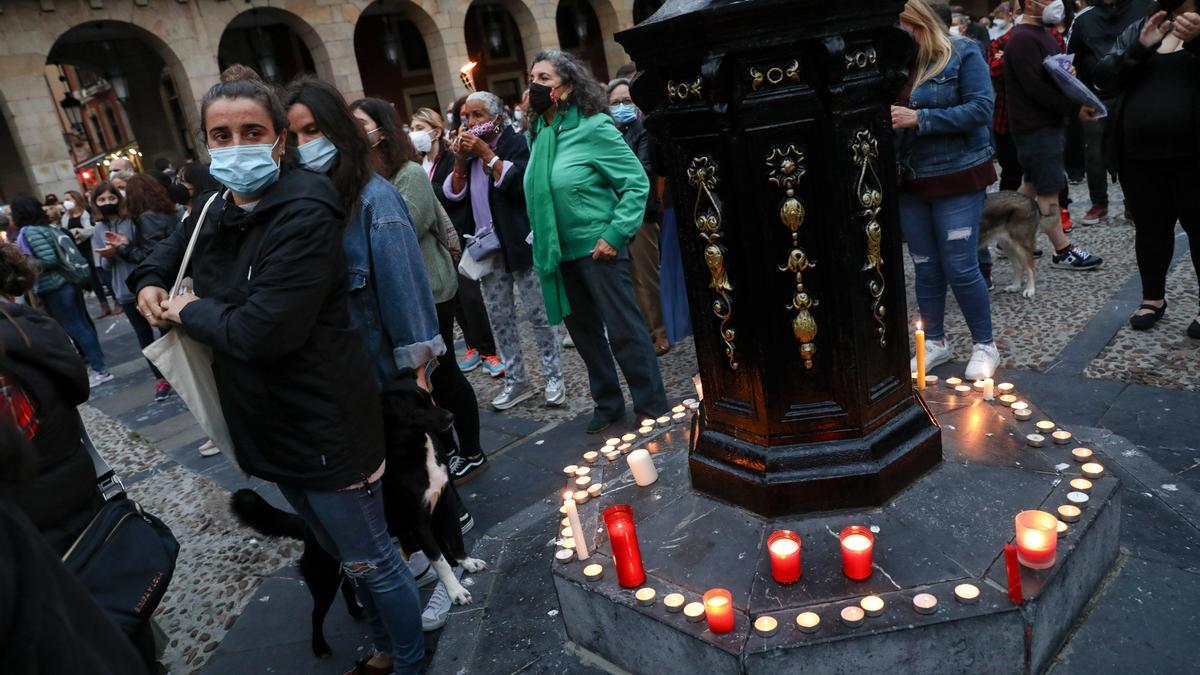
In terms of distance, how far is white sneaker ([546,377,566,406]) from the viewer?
505 centimetres

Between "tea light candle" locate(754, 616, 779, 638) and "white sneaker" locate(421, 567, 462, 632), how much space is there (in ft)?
4.23

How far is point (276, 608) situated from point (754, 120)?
2.85 metres

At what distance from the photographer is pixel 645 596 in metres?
2.17

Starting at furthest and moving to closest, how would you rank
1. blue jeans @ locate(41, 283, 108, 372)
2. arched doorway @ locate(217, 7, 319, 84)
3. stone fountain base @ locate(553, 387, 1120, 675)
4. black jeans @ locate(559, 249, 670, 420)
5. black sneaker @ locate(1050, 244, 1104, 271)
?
arched doorway @ locate(217, 7, 319, 84), blue jeans @ locate(41, 283, 108, 372), black sneaker @ locate(1050, 244, 1104, 271), black jeans @ locate(559, 249, 670, 420), stone fountain base @ locate(553, 387, 1120, 675)

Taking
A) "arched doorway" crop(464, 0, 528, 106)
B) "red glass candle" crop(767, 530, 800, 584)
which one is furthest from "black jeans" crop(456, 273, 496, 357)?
"arched doorway" crop(464, 0, 528, 106)

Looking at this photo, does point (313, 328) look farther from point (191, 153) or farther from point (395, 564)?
point (191, 153)

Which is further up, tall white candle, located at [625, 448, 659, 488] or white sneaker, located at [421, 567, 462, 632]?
tall white candle, located at [625, 448, 659, 488]

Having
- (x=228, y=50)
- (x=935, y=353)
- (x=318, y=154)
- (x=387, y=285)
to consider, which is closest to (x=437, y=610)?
(x=387, y=285)

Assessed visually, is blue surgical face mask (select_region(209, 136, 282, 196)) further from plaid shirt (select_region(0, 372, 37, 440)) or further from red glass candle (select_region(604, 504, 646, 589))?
red glass candle (select_region(604, 504, 646, 589))

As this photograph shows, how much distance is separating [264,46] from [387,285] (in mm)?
18381

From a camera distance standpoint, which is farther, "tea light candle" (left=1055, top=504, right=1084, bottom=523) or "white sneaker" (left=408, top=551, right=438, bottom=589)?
"white sneaker" (left=408, top=551, right=438, bottom=589)

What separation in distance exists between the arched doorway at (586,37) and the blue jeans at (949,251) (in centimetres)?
2072

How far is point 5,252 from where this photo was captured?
2666 mm

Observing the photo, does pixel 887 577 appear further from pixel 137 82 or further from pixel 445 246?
pixel 137 82
